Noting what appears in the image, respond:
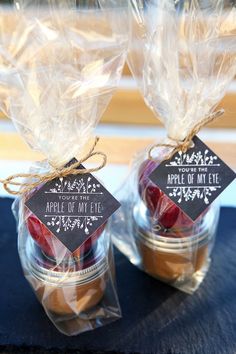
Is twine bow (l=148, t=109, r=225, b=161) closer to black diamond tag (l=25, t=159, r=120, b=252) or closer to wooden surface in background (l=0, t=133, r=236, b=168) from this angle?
black diamond tag (l=25, t=159, r=120, b=252)

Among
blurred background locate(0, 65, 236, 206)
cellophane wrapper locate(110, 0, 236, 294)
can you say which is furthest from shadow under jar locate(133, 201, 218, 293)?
blurred background locate(0, 65, 236, 206)

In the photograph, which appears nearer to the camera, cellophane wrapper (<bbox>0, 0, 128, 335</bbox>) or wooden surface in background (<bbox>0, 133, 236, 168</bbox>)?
cellophane wrapper (<bbox>0, 0, 128, 335</bbox>)

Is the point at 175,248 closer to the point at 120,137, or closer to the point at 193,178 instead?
the point at 193,178

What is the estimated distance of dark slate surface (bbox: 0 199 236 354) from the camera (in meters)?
0.56

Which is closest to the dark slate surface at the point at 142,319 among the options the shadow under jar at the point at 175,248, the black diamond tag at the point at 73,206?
the shadow under jar at the point at 175,248

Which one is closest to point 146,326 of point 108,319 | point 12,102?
point 108,319

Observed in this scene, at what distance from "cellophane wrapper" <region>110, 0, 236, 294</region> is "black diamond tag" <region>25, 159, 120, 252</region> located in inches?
2.7

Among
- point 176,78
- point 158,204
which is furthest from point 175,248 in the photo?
point 176,78

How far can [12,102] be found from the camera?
1.71ft

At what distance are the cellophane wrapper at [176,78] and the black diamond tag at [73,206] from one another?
0.23 feet

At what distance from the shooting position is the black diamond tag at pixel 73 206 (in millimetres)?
517

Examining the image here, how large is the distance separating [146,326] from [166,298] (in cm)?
5

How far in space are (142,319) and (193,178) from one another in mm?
192

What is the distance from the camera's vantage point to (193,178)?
548 millimetres
